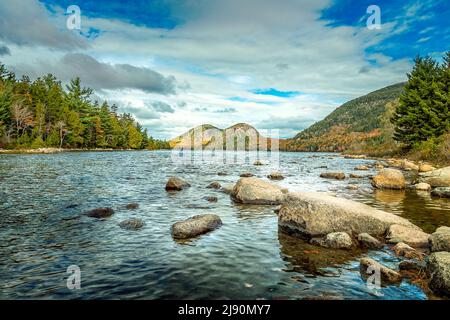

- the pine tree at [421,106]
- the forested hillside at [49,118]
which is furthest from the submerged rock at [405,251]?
the forested hillside at [49,118]

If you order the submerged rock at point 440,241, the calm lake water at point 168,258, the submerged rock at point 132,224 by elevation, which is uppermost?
the submerged rock at point 440,241

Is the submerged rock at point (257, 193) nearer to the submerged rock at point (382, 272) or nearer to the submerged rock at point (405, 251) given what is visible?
the submerged rock at point (405, 251)

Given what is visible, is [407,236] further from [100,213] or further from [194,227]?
[100,213]

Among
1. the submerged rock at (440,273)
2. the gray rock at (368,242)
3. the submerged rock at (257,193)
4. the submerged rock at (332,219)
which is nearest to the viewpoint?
the submerged rock at (440,273)

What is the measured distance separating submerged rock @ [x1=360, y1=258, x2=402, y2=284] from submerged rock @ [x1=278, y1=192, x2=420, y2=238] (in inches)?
129

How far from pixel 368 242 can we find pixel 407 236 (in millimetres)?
1646

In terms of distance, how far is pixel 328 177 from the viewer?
3572cm

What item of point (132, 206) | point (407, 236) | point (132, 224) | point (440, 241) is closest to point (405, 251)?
point (440, 241)

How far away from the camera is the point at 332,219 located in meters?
12.5

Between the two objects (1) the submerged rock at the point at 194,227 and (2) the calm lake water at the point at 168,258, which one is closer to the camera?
(2) the calm lake water at the point at 168,258

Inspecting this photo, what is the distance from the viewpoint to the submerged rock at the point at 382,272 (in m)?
8.25

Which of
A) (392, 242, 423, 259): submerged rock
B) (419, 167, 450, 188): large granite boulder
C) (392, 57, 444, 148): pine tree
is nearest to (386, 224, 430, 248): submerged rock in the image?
(392, 242, 423, 259): submerged rock

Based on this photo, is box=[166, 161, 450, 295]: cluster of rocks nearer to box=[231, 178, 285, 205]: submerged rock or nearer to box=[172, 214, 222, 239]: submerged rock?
box=[172, 214, 222, 239]: submerged rock

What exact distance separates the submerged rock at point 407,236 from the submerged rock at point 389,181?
15.1 metres
